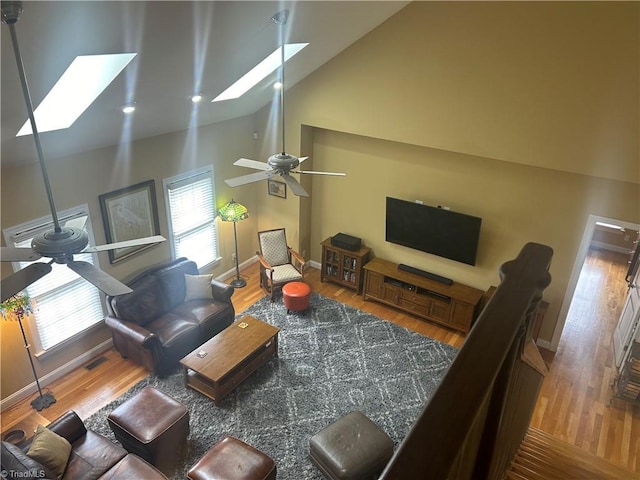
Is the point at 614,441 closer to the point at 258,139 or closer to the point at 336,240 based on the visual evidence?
the point at 336,240

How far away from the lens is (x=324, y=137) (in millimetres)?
7242

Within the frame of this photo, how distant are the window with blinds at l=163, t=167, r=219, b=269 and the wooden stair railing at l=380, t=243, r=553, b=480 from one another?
18.9 feet

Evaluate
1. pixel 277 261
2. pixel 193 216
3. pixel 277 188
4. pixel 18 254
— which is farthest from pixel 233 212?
pixel 18 254

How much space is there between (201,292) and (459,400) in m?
5.99

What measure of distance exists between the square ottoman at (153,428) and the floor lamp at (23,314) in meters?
1.19

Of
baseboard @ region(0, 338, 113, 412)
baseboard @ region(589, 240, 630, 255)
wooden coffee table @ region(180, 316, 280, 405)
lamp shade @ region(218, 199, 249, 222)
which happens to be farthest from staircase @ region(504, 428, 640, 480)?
baseboard @ region(589, 240, 630, 255)

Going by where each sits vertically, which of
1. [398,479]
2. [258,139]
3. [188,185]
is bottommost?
[188,185]

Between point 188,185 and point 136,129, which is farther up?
point 136,129

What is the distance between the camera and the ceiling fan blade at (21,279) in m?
2.67

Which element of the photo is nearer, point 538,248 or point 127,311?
point 538,248

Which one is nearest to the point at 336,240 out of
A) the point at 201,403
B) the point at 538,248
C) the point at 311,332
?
the point at 311,332

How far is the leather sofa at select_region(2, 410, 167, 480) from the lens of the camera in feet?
13.0

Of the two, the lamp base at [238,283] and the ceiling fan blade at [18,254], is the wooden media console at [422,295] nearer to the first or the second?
the lamp base at [238,283]

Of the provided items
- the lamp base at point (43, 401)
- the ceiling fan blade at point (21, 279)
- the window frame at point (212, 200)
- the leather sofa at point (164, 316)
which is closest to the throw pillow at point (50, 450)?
the lamp base at point (43, 401)
